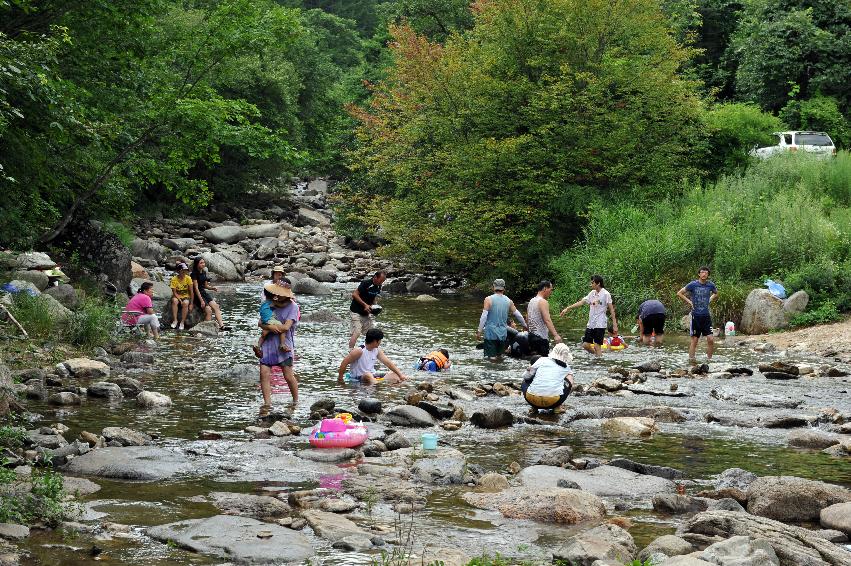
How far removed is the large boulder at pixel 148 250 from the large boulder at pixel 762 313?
2224 cm

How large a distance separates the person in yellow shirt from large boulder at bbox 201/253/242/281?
40.9 feet

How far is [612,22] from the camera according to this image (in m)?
32.3

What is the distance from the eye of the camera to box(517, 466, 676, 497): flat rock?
32.3ft

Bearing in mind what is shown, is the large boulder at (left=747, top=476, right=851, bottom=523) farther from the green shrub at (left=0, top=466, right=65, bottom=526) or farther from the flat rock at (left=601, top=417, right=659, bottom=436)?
the green shrub at (left=0, top=466, right=65, bottom=526)

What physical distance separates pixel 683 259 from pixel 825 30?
18204 mm

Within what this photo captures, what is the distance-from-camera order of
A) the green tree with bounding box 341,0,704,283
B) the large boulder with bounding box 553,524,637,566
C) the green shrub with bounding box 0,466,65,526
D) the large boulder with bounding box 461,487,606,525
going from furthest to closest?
the green tree with bounding box 341,0,704,283 < the large boulder with bounding box 461,487,606,525 < the green shrub with bounding box 0,466,65,526 < the large boulder with bounding box 553,524,637,566

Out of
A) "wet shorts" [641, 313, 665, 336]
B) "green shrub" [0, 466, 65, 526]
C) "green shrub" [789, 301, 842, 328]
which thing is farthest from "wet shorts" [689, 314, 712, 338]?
"green shrub" [0, 466, 65, 526]

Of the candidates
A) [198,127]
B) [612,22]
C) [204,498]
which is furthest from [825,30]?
[204,498]

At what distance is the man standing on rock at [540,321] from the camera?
60.1ft

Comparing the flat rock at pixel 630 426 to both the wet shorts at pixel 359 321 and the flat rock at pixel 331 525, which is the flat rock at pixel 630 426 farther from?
the wet shorts at pixel 359 321

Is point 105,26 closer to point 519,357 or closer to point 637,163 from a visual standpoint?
point 519,357

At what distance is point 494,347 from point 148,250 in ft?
69.7

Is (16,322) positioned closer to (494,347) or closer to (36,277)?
(36,277)

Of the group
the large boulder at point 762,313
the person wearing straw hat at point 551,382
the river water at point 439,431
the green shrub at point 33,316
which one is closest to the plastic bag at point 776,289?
the large boulder at point 762,313
